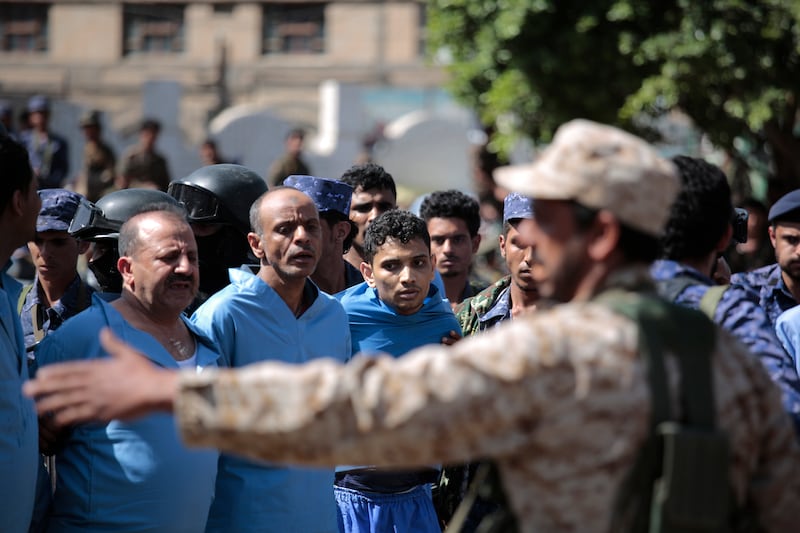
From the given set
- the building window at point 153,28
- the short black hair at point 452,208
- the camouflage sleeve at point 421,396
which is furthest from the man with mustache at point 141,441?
the building window at point 153,28

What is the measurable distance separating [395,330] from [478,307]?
494mm

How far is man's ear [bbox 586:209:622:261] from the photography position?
2.85m

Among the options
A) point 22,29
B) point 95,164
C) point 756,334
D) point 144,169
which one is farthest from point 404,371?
point 22,29

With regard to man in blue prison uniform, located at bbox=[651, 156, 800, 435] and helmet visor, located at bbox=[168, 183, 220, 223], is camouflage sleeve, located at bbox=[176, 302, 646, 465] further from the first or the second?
helmet visor, located at bbox=[168, 183, 220, 223]

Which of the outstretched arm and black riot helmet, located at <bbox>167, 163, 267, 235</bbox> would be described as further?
black riot helmet, located at <bbox>167, 163, 267, 235</bbox>

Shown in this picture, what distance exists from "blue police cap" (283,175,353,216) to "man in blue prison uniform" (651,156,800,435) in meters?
2.97

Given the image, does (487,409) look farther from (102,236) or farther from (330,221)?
(330,221)

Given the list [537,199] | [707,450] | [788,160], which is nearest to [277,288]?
[537,199]

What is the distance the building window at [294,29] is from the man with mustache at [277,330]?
31826mm

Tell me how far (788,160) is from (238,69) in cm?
2496

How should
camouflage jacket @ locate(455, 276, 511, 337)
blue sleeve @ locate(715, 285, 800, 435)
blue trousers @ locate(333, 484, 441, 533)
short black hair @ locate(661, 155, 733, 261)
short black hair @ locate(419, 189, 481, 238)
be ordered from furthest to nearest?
short black hair @ locate(419, 189, 481, 238) < camouflage jacket @ locate(455, 276, 511, 337) < blue trousers @ locate(333, 484, 441, 533) < short black hair @ locate(661, 155, 733, 261) < blue sleeve @ locate(715, 285, 800, 435)

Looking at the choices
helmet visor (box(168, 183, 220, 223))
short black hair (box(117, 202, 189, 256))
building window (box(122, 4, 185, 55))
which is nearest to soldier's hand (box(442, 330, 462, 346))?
helmet visor (box(168, 183, 220, 223))

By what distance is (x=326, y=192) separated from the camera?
255 inches

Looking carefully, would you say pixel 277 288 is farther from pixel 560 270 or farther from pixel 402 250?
pixel 560 270
